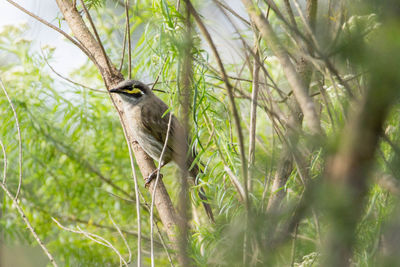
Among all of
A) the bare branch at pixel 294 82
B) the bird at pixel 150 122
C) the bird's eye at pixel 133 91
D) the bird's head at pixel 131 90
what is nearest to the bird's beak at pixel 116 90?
the bird's head at pixel 131 90

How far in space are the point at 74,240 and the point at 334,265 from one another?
344 cm

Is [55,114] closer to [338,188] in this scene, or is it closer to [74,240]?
[74,240]

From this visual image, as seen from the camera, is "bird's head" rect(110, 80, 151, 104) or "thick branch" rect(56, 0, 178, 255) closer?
"thick branch" rect(56, 0, 178, 255)

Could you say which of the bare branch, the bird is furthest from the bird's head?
the bare branch

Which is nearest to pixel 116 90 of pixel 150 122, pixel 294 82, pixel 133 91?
pixel 133 91

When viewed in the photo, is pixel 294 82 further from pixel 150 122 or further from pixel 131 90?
pixel 150 122

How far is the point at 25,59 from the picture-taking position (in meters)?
3.74

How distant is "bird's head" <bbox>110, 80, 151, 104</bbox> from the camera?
3.31 meters

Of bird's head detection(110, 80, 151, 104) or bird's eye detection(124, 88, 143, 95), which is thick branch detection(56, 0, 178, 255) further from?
bird's eye detection(124, 88, 143, 95)

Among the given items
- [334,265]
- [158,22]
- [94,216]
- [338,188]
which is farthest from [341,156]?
[94,216]

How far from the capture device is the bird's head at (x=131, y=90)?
3306 mm

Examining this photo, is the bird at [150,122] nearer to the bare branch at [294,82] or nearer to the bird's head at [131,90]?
the bird's head at [131,90]

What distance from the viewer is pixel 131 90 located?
3.76m

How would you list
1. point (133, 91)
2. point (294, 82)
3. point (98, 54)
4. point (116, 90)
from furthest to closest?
point (133, 91) → point (116, 90) → point (98, 54) → point (294, 82)
